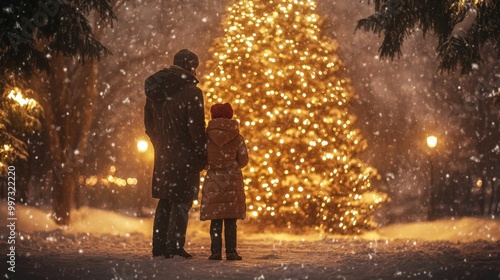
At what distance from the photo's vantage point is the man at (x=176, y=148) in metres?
8.30

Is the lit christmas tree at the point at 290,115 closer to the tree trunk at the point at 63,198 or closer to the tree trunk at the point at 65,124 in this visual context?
the tree trunk at the point at 65,124

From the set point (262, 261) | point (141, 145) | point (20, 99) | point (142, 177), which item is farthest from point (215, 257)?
A: point (142, 177)

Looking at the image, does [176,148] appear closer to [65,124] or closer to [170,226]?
[170,226]

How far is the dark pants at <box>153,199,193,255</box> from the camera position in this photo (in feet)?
27.2

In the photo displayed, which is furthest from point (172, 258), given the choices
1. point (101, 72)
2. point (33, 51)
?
point (101, 72)

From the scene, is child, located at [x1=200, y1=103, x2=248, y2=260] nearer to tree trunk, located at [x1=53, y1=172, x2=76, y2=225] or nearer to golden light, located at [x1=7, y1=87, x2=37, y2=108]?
golden light, located at [x1=7, y1=87, x2=37, y2=108]

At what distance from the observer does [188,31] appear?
78.6 feet

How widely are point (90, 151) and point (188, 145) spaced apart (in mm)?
16902

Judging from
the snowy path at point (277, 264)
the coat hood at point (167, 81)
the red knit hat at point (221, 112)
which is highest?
the coat hood at point (167, 81)

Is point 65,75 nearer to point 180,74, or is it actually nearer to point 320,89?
point 320,89

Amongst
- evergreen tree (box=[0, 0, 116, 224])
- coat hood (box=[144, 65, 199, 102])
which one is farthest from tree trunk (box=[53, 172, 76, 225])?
coat hood (box=[144, 65, 199, 102])

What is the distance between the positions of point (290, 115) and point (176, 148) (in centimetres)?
541

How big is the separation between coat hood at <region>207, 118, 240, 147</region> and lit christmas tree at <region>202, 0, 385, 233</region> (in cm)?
501

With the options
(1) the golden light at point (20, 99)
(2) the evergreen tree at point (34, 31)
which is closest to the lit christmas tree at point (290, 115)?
(1) the golden light at point (20, 99)
